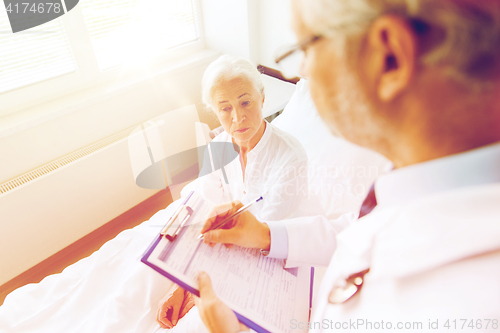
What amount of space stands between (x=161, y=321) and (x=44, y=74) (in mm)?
1487

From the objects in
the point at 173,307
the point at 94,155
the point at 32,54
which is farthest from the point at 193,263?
the point at 32,54

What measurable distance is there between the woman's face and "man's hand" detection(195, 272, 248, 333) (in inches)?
27.4

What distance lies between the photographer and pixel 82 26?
1.56 metres

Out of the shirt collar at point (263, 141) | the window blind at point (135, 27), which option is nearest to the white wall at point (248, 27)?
the window blind at point (135, 27)

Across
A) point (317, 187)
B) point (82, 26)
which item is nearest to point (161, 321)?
point (317, 187)

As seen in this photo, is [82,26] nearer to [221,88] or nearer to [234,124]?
[221,88]

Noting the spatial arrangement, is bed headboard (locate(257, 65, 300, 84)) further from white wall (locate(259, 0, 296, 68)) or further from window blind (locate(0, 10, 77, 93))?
window blind (locate(0, 10, 77, 93))

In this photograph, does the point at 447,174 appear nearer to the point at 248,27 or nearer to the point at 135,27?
the point at 248,27

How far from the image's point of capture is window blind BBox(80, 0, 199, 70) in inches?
65.0

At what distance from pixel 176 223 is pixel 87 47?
56.1 inches

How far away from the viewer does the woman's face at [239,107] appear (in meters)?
1.17
